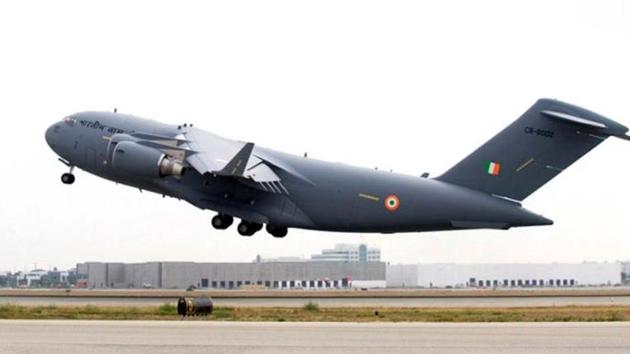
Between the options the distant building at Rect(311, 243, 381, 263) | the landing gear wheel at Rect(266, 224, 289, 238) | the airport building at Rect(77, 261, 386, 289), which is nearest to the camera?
the landing gear wheel at Rect(266, 224, 289, 238)

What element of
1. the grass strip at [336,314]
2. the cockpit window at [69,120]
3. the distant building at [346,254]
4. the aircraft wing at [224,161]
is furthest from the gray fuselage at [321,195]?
the distant building at [346,254]

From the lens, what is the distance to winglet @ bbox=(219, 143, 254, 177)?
38.3 meters

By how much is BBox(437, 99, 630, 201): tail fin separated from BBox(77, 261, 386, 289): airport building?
44105 millimetres

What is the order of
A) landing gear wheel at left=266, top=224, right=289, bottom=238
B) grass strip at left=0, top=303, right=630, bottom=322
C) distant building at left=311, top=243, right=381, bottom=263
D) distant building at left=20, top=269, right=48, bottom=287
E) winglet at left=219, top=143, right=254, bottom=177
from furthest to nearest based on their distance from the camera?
distant building at left=311, top=243, right=381, bottom=263
distant building at left=20, top=269, right=48, bottom=287
landing gear wheel at left=266, top=224, right=289, bottom=238
winglet at left=219, top=143, right=254, bottom=177
grass strip at left=0, top=303, right=630, bottom=322

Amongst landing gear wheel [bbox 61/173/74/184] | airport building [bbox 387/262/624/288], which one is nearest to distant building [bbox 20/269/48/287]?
airport building [bbox 387/262/624/288]

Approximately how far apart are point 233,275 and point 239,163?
45266 millimetres

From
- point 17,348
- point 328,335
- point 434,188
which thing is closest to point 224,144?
point 434,188

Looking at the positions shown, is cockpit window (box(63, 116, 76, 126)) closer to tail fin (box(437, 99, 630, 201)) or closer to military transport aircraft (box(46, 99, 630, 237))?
military transport aircraft (box(46, 99, 630, 237))

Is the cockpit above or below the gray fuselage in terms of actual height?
above

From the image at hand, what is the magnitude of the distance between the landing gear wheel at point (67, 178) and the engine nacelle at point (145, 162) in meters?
6.25

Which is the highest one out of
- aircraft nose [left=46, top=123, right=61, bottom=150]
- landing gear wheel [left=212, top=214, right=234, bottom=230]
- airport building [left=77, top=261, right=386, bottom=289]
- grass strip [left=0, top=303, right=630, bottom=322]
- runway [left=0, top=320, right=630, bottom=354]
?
aircraft nose [left=46, top=123, right=61, bottom=150]

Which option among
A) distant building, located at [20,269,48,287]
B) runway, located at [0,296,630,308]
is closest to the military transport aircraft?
runway, located at [0,296,630,308]

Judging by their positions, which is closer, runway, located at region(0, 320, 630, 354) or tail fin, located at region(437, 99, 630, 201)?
runway, located at region(0, 320, 630, 354)

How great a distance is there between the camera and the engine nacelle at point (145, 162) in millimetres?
40969
